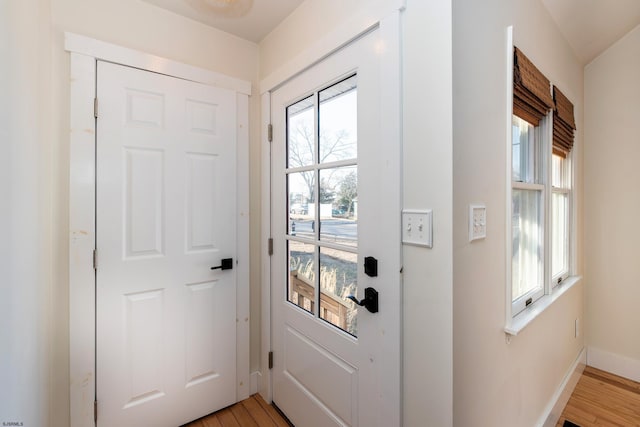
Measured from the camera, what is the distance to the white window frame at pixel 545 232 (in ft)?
3.78

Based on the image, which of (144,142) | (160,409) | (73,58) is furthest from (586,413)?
(73,58)

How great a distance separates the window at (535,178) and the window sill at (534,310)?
0.03 m

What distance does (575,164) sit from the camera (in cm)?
206

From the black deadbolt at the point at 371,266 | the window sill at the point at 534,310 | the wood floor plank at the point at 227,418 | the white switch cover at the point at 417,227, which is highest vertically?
the white switch cover at the point at 417,227

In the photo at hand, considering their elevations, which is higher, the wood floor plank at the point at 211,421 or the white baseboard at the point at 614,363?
the white baseboard at the point at 614,363

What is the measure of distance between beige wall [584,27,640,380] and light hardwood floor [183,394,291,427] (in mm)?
2489

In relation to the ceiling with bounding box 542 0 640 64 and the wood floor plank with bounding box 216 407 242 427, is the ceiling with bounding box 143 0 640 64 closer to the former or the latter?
the ceiling with bounding box 542 0 640 64

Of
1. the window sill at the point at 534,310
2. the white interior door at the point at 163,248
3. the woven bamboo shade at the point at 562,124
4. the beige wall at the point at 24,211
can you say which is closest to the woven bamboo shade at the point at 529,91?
the woven bamboo shade at the point at 562,124

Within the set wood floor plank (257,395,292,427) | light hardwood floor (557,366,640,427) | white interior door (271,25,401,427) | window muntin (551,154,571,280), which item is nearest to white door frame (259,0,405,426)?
white interior door (271,25,401,427)

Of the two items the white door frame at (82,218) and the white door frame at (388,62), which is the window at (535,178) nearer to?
the white door frame at (388,62)

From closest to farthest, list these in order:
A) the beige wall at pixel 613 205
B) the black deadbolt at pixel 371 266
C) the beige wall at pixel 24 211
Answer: the beige wall at pixel 24 211 → the black deadbolt at pixel 371 266 → the beige wall at pixel 613 205

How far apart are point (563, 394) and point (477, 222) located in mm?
1690

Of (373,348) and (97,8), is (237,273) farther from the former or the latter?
(97,8)

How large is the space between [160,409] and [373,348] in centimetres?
127
